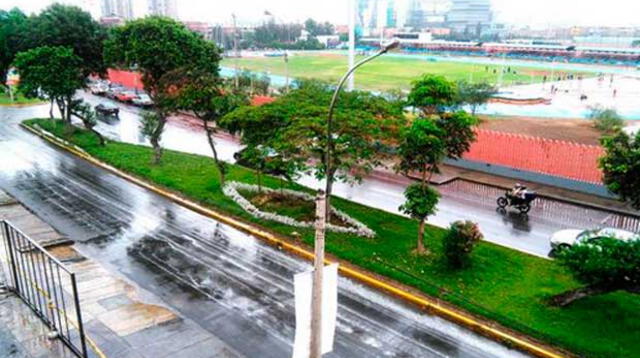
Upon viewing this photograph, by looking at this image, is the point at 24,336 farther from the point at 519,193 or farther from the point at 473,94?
the point at 473,94

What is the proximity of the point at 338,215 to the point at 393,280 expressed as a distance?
5.01 metres

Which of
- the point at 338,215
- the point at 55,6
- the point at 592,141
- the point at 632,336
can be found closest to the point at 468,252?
the point at 632,336

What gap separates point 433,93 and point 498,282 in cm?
521

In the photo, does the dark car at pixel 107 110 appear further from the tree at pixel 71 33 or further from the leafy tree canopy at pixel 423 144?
the leafy tree canopy at pixel 423 144

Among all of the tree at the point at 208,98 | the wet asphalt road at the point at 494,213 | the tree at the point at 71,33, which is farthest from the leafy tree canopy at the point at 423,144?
the tree at the point at 71,33

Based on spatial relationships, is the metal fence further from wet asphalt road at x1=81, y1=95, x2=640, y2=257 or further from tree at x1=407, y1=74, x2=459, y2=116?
wet asphalt road at x1=81, y1=95, x2=640, y2=257

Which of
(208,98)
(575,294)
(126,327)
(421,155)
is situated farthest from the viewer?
(208,98)

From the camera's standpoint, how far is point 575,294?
12.0 m

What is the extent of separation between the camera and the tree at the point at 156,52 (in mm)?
25781

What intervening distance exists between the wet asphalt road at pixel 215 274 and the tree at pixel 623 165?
5807mm

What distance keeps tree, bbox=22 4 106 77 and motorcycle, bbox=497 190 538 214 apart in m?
25.3

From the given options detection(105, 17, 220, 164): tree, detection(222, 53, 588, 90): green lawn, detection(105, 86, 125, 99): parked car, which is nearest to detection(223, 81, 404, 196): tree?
detection(105, 17, 220, 164): tree

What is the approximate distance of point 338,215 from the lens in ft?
60.2

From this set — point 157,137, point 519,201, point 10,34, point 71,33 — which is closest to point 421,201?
point 519,201
